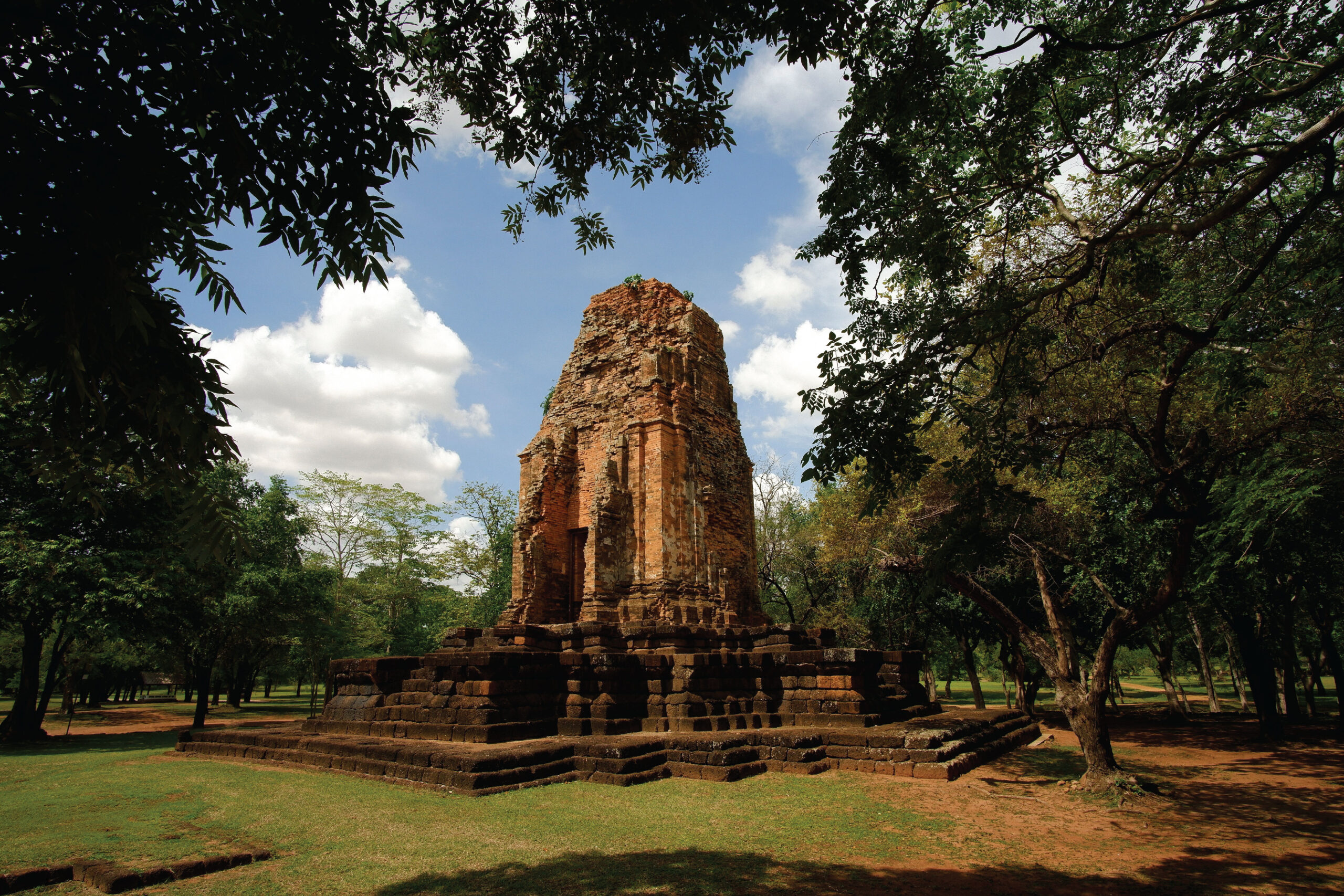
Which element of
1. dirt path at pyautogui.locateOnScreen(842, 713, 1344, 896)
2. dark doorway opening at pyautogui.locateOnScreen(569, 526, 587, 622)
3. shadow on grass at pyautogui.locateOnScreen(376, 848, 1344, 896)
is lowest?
dirt path at pyautogui.locateOnScreen(842, 713, 1344, 896)

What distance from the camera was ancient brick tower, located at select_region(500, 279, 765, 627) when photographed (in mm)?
13172

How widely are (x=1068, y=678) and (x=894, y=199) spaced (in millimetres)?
6589

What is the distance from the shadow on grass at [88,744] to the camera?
14609 mm

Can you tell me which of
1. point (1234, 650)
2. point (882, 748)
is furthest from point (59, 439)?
point (1234, 650)

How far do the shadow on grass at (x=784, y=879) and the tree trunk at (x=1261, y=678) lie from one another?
1172 centimetres

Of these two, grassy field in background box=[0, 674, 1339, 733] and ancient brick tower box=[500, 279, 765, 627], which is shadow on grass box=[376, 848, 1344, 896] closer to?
ancient brick tower box=[500, 279, 765, 627]

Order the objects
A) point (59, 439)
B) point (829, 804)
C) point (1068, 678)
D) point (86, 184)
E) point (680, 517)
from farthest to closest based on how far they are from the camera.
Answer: point (680, 517)
point (1068, 678)
point (829, 804)
point (59, 439)
point (86, 184)

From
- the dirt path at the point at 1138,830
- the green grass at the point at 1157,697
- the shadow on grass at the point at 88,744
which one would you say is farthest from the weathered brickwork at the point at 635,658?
the green grass at the point at 1157,697

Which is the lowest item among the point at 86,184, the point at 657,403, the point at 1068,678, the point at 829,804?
the point at 829,804

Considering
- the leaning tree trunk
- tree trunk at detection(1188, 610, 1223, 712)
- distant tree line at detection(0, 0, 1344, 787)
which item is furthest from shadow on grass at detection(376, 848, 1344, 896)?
tree trunk at detection(1188, 610, 1223, 712)

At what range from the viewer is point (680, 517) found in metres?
13.6

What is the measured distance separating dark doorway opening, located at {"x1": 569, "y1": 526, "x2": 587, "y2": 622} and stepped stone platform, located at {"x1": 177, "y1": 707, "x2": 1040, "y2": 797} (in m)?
4.59

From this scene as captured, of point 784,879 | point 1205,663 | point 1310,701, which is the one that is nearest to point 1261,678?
point 1205,663

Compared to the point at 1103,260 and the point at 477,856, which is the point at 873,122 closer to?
the point at 1103,260
